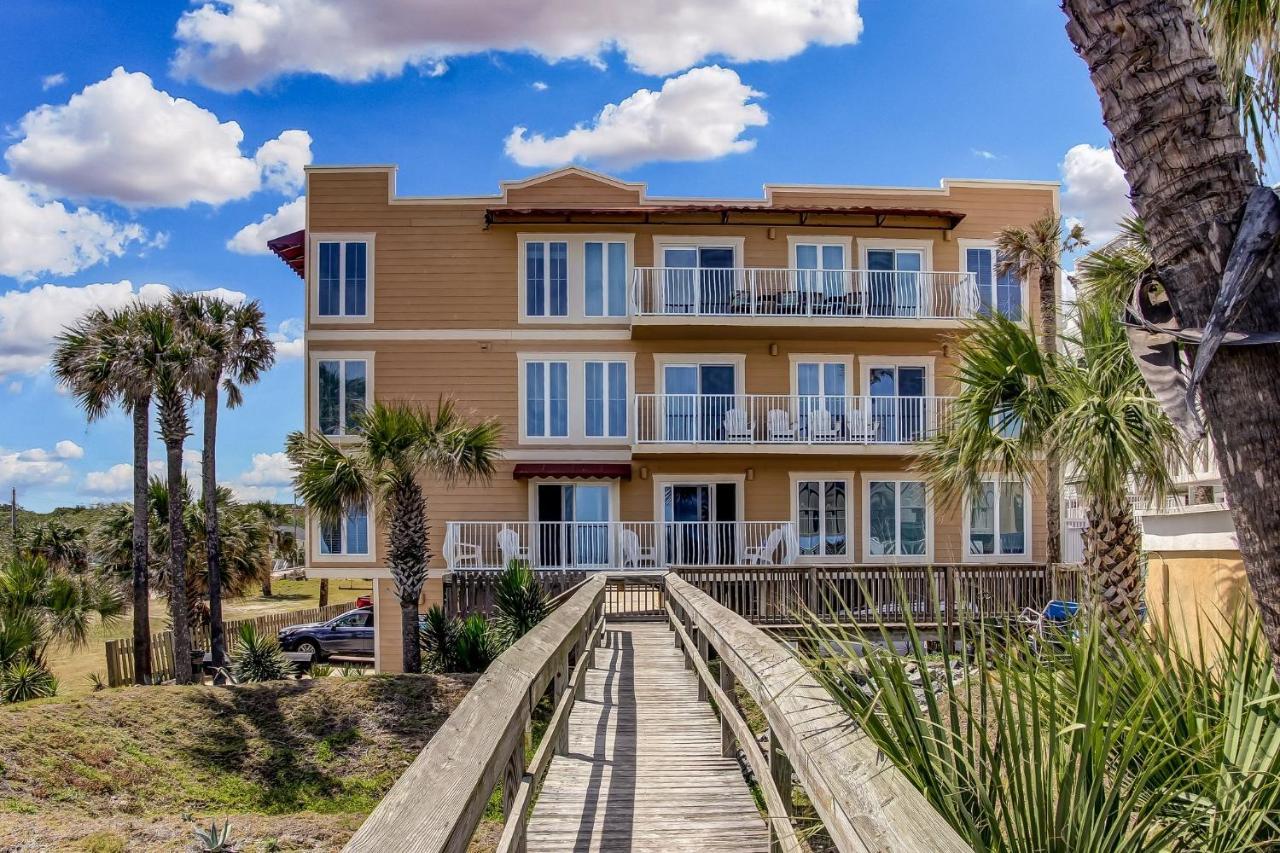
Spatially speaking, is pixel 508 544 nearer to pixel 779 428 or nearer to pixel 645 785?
pixel 779 428

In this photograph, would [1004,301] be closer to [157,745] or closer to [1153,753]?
[157,745]

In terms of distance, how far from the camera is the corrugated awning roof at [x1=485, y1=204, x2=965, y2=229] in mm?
24578

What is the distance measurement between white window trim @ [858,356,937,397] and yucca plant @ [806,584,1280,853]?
21.8m

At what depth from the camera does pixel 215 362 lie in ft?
79.3

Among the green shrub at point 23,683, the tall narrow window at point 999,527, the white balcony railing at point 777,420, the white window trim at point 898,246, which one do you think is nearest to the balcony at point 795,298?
the white window trim at point 898,246

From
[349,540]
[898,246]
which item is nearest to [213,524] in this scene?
[349,540]

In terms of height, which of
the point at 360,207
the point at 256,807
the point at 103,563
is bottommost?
the point at 256,807

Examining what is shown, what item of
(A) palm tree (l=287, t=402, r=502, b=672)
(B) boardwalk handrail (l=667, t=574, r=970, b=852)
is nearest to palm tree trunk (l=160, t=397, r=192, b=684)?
(A) palm tree (l=287, t=402, r=502, b=672)

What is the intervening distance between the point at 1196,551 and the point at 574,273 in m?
18.1

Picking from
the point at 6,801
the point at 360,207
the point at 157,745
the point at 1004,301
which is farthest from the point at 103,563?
the point at 1004,301

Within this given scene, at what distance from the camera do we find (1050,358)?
38.6ft

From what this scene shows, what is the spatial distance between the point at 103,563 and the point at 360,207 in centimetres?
1335

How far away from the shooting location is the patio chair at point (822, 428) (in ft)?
79.2

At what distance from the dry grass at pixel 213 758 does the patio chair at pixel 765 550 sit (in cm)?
857
